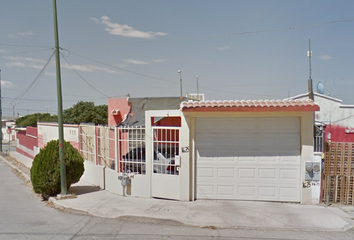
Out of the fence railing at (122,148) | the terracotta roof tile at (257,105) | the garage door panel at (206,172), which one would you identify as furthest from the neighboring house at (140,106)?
the terracotta roof tile at (257,105)

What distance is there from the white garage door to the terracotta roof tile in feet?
1.68

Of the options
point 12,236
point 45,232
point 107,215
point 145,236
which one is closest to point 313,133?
point 145,236

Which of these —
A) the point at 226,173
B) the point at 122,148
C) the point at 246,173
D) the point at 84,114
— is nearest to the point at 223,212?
the point at 226,173

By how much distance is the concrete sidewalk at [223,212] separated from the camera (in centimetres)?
615

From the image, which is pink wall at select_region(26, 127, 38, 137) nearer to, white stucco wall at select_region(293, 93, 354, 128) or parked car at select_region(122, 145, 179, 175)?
parked car at select_region(122, 145, 179, 175)

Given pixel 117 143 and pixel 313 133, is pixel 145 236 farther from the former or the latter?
pixel 313 133

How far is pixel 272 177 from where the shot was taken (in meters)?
7.68

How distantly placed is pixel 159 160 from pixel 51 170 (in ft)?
10.9

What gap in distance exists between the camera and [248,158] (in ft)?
25.5

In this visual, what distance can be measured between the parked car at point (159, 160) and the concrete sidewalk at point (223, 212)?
87cm

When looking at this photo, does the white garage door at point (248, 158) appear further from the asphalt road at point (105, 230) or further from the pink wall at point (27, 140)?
the pink wall at point (27, 140)

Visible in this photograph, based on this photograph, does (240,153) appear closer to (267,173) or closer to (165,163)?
(267,173)

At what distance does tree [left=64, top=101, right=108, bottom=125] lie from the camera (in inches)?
1725

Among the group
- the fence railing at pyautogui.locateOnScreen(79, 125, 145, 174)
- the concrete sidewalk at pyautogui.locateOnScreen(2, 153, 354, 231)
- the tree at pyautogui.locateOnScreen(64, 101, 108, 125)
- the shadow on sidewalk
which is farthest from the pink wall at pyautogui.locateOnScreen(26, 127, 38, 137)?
the tree at pyautogui.locateOnScreen(64, 101, 108, 125)
